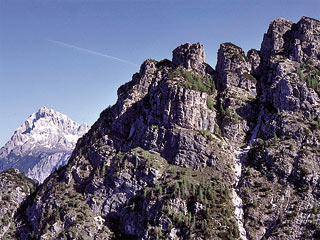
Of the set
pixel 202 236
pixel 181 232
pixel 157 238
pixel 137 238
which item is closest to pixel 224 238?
pixel 202 236

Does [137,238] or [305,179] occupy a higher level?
[305,179]

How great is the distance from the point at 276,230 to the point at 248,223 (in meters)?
15.4

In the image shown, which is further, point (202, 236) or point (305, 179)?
point (305, 179)

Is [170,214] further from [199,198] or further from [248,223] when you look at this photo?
[248,223]

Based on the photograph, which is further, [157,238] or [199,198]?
[199,198]

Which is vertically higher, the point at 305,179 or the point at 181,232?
the point at 305,179

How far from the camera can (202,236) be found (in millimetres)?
179125

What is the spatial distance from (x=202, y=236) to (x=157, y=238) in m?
24.2

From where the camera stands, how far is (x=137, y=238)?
197500mm

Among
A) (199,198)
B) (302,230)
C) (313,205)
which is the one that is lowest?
(302,230)

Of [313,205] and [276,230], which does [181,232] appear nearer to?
[276,230]

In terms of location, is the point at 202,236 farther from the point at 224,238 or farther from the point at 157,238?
the point at 157,238

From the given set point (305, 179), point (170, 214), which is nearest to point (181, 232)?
point (170, 214)

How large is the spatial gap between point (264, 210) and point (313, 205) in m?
25.8
